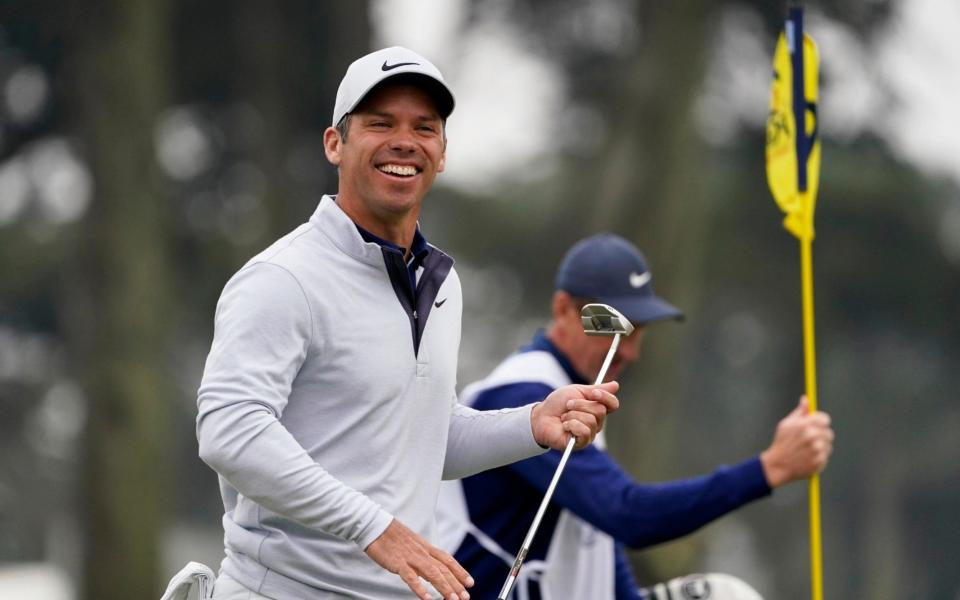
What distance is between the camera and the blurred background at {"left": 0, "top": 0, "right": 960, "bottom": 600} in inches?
576

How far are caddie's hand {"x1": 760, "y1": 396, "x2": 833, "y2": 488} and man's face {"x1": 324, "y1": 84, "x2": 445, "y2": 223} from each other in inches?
65.9

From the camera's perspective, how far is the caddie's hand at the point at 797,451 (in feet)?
17.7

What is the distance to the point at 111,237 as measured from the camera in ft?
48.5

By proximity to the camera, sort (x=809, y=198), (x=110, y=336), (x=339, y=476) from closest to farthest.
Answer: (x=339, y=476)
(x=809, y=198)
(x=110, y=336)

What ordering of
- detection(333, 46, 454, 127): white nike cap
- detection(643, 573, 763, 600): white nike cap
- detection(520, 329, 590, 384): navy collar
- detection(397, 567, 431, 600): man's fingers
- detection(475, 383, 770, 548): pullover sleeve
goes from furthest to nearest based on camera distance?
detection(520, 329, 590, 384): navy collar < detection(643, 573, 763, 600): white nike cap < detection(475, 383, 770, 548): pullover sleeve < detection(333, 46, 454, 127): white nike cap < detection(397, 567, 431, 600): man's fingers

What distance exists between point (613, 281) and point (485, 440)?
1905 millimetres

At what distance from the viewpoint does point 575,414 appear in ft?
13.6

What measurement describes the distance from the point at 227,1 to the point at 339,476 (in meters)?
14.1

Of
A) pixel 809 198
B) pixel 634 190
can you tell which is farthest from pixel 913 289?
pixel 809 198

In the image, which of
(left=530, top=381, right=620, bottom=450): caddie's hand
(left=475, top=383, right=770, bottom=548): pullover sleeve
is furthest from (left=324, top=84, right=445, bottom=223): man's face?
(left=475, top=383, right=770, bottom=548): pullover sleeve

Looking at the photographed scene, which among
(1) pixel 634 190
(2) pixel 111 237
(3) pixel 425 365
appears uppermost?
(1) pixel 634 190

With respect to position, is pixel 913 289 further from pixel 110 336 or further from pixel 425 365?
pixel 425 365

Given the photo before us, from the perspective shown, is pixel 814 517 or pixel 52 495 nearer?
pixel 814 517

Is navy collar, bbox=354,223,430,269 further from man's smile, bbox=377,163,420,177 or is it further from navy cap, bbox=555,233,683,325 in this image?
navy cap, bbox=555,233,683,325
